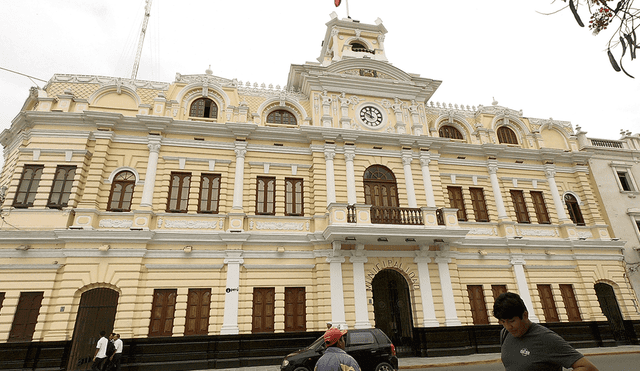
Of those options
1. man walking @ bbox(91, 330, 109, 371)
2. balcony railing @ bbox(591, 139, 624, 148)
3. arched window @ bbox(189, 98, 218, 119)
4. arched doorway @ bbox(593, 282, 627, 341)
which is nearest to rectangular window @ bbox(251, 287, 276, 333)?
man walking @ bbox(91, 330, 109, 371)

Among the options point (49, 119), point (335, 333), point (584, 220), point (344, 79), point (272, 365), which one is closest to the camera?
point (335, 333)

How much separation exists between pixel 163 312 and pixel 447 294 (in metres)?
→ 12.1

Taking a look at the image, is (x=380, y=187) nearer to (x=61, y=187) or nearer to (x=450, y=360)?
(x=450, y=360)

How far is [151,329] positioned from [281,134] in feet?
32.7

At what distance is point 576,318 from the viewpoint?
55.0ft

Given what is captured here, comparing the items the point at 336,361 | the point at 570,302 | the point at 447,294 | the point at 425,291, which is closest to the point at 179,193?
the point at 425,291

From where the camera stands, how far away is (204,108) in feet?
55.4

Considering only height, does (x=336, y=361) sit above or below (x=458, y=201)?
below

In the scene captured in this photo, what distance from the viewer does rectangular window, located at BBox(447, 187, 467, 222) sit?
1764 centimetres

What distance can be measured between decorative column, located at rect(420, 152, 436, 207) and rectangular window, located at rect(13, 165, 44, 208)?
1734 cm

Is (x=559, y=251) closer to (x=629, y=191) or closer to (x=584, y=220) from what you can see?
(x=584, y=220)

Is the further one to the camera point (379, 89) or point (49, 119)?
point (379, 89)

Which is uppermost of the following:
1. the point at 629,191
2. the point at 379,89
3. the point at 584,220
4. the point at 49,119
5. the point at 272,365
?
the point at 379,89

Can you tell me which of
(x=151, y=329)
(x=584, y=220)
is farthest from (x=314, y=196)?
(x=584, y=220)
